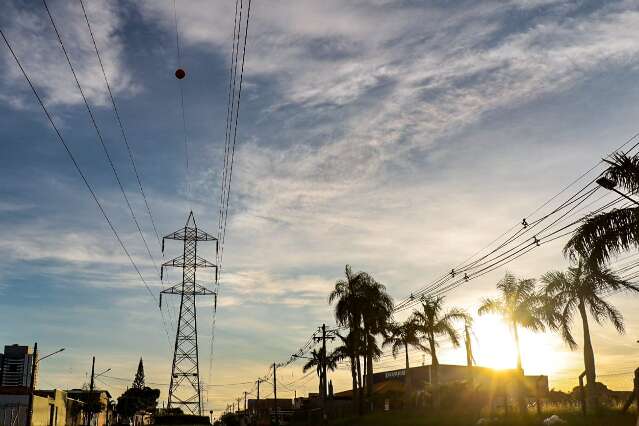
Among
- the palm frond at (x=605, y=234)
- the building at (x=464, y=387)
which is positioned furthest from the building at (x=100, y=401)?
the palm frond at (x=605, y=234)

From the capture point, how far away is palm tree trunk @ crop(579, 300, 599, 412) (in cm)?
3538

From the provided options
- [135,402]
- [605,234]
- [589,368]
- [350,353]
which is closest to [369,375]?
[350,353]

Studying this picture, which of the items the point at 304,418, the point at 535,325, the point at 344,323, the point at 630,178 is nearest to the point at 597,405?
the point at 535,325

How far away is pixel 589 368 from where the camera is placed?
36125 millimetres

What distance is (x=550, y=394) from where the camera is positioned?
70.6m

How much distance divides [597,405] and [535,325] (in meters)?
7.93

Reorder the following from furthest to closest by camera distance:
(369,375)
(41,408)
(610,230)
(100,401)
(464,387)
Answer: (100,401), (369,375), (41,408), (464,387), (610,230)

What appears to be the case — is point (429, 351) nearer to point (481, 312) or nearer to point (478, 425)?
point (481, 312)

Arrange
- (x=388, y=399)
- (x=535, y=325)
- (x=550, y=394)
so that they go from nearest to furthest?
(x=535, y=325) < (x=550, y=394) < (x=388, y=399)

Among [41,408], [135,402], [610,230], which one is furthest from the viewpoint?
[135,402]

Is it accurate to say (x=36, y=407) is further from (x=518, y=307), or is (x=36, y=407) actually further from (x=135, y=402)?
(x=135, y=402)

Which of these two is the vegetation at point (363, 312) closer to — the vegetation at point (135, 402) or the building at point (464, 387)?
the building at point (464, 387)

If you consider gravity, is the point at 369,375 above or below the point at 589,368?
above

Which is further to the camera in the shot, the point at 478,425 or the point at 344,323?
the point at 344,323
